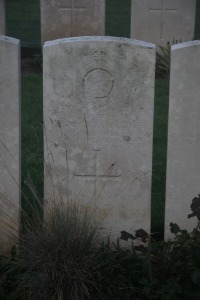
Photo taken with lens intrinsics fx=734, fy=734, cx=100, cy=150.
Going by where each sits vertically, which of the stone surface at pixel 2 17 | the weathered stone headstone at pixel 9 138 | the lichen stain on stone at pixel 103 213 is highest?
the stone surface at pixel 2 17

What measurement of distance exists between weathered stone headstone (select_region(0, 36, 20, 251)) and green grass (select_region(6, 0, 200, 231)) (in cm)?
12

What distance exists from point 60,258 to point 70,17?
8868 millimetres

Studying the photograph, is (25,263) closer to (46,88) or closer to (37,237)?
(37,237)

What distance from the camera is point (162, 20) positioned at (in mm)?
12320

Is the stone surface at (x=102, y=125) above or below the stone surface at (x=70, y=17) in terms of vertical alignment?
below

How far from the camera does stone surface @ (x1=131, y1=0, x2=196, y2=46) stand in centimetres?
1212

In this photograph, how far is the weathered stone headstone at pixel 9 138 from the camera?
4.86 metres

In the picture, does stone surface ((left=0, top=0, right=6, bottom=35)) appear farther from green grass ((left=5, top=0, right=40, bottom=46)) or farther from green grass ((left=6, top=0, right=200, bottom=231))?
green grass ((left=6, top=0, right=200, bottom=231))

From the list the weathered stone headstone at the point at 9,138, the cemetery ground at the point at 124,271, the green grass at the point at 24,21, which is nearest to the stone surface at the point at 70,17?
the green grass at the point at 24,21

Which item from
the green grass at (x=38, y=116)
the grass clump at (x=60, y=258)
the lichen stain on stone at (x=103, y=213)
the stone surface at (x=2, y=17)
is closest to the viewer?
the grass clump at (x=60, y=258)

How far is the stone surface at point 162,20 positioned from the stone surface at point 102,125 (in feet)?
24.1

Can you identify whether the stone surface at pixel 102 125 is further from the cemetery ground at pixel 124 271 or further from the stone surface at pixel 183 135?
the cemetery ground at pixel 124 271

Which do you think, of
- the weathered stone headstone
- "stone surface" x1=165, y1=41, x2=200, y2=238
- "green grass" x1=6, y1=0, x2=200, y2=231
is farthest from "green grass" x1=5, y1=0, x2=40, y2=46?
"stone surface" x1=165, y1=41, x2=200, y2=238

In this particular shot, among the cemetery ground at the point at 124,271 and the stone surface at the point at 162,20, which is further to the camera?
the stone surface at the point at 162,20
